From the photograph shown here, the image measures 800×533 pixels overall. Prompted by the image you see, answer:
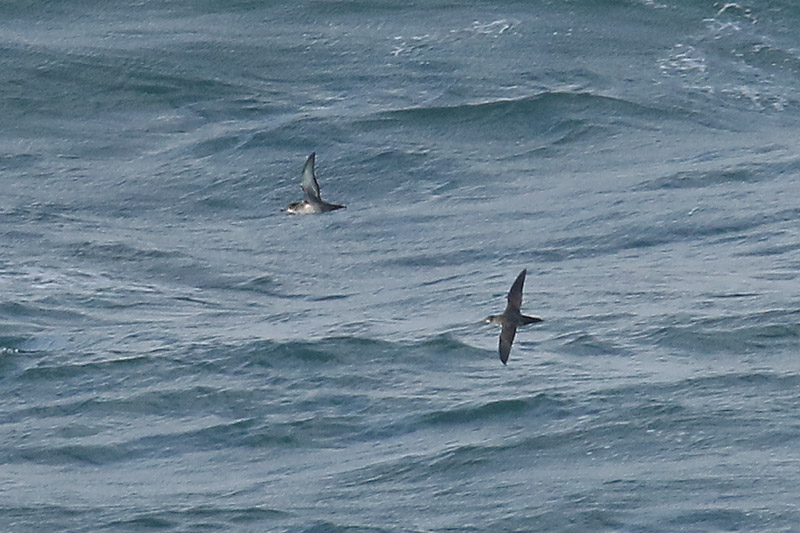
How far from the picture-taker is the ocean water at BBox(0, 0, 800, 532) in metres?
25.5

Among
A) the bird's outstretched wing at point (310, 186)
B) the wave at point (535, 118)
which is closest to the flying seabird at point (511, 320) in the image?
the bird's outstretched wing at point (310, 186)

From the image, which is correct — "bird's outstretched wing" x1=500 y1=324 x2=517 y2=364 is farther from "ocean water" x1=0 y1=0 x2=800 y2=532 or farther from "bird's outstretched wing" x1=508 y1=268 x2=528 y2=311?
"ocean water" x1=0 y1=0 x2=800 y2=532

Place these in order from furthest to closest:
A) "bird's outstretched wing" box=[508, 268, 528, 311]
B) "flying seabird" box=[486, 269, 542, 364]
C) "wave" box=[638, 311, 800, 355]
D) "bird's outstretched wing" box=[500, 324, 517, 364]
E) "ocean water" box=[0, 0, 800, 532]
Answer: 1. "wave" box=[638, 311, 800, 355]
2. "ocean water" box=[0, 0, 800, 532]
3. "bird's outstretched wing" box=[500, 324, 517, 364]
4. "flying seabird" box=[486, 269, 542, 364]
5. "bird's outstretched wing" box=[508, 268, 528, 311]

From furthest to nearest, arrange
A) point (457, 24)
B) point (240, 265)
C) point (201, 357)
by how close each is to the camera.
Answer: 1. point (457, 24)
2. point (240, 265)
3. point (201, 357)

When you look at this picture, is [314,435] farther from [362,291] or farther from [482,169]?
[482,169]

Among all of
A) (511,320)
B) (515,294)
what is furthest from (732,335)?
(515,294)

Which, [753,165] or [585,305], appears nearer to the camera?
[585,305]

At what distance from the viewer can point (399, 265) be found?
102ft

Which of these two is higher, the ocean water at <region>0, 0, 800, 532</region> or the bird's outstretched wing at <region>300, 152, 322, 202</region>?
the bird's outstretched wing at <region>300, 152, 322, 202</region>

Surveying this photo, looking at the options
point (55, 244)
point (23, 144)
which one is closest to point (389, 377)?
point (55, 244)

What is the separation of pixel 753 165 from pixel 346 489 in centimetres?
1097

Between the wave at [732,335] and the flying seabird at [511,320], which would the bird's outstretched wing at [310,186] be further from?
the wave at [732,335]

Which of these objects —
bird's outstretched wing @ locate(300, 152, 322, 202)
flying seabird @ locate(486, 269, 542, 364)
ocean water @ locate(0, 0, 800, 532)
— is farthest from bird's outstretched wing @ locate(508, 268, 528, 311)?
bird's outstretched wing @ locate(300, 152, 322, 202)

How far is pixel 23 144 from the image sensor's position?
114ft
